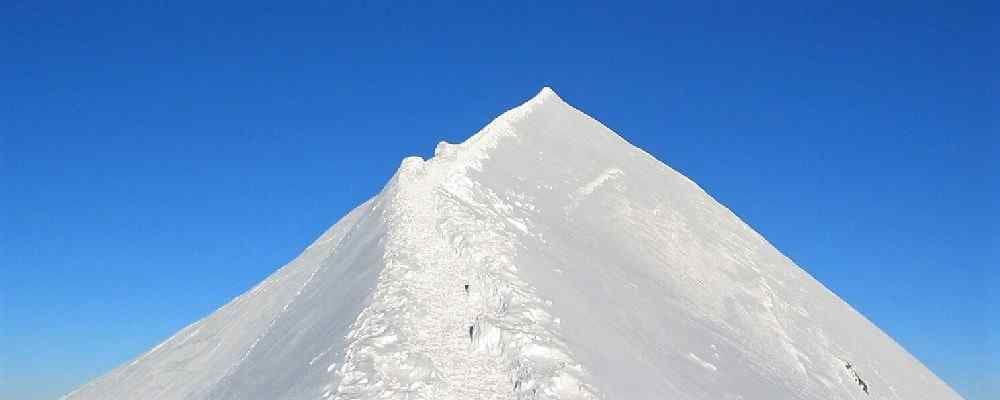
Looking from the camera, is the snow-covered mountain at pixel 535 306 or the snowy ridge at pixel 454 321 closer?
the snowy ridge at pixel 454 321

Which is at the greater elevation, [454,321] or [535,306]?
[535,306]

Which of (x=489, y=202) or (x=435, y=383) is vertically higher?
(x=489, y=202)

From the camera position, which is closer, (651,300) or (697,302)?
(651,300)

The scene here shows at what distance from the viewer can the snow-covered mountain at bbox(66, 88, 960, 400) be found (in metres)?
21.9

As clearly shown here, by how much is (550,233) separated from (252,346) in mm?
11760

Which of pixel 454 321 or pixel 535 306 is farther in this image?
pixel 535 306

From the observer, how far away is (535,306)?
989 inches

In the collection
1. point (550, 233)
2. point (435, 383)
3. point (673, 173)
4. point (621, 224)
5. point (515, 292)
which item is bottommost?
point (435, 383)

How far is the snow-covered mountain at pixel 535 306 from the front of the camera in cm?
2194

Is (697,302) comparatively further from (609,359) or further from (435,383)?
(435,383)

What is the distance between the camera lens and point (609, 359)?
24391 mm

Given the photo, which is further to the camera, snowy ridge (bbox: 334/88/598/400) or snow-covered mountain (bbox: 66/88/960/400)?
snow-covered mountain (bbox: 66/88/960/400)

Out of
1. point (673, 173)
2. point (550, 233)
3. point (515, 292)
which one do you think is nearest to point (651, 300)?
point (550, 233)

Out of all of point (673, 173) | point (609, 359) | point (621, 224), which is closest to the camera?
point (609, 359)
